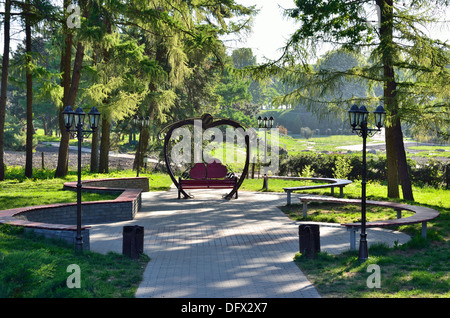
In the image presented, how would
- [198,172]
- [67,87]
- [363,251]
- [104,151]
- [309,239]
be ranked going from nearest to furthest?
[363,251] → [309,239] → [198,172] → [67,87] → [104,151]

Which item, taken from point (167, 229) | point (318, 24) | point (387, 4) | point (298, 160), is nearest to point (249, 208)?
point (167, 229)

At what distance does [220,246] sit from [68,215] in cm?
412

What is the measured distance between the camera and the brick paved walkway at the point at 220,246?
21.6ft

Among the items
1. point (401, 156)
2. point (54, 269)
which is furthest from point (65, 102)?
point (54, 269)

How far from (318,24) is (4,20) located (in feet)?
35.0

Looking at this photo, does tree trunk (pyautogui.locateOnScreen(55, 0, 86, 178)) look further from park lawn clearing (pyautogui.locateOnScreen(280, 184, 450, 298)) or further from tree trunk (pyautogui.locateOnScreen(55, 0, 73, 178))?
park lawn clearing (pyautogui.locateOnScreen(280, 184, 450, 298))

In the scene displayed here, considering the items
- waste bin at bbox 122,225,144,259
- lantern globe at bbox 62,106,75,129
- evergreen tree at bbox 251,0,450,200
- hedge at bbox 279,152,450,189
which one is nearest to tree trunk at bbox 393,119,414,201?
evergreen tree at bbox 251,0,450,200

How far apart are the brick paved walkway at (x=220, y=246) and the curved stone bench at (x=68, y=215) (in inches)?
17.2

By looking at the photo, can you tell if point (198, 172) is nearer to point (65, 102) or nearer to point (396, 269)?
point (65, 102)

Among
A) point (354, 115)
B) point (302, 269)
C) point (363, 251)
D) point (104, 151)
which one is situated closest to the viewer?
point (302, 269)

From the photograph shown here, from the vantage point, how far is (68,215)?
456 inches

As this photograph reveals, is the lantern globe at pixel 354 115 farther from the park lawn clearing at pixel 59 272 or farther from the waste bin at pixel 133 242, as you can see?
the park lawn clearing at pixel 59 272
